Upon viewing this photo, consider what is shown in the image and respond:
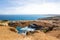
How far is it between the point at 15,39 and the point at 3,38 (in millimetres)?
523

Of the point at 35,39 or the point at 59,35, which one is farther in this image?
the point at 59,35

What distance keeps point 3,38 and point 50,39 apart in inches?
73.0

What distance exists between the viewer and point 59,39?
Answer: 568 centimetres

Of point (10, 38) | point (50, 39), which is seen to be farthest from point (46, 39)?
point (10, 38)

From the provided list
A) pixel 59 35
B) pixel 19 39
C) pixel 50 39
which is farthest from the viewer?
pixel 59 35

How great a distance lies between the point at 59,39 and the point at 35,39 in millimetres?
1136

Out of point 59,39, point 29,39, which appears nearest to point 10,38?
point 29,39

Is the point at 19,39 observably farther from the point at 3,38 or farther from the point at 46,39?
the point at 46,39

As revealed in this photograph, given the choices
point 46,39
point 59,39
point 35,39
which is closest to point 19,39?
point 35,39

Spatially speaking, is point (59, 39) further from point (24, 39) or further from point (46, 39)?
point (24, 39)

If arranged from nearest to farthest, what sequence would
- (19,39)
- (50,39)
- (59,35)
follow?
(19,39) → (50,39) → (59,35)

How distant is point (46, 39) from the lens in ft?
17.4

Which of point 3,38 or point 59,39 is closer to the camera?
point 3,38

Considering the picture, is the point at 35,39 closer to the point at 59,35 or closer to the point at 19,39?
the point at 19,39
